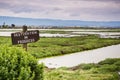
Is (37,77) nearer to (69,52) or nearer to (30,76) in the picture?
(30,76)

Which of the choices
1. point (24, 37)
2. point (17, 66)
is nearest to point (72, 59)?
point (24, 37)

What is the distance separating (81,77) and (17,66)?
6.81 meters

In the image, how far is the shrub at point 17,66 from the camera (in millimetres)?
7350

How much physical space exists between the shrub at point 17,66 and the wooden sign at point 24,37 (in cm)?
303

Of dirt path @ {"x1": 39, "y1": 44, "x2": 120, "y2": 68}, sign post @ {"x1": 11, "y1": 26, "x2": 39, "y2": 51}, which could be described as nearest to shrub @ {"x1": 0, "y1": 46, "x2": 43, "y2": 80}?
sign post @ {"x1": 11, "y1": 26, "x2": 39, "y2": 51}

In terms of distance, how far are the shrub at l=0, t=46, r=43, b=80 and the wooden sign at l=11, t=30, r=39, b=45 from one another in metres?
3.03

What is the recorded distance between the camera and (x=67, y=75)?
586 inches

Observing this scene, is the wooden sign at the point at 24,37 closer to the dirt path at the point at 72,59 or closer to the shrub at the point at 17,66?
the shrub at the point at 17,66

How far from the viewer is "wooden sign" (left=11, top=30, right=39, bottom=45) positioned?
11281 millimetres

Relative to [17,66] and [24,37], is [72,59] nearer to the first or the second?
[24,37]

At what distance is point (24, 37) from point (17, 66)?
3971 mm

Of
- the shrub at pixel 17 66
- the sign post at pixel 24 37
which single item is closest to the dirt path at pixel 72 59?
the sign post at pixel 24 37

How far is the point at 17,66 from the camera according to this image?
775cm

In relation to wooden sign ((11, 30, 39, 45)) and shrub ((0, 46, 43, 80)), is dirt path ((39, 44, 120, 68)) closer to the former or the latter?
wooden sign ((11, 30, 39, 45))
